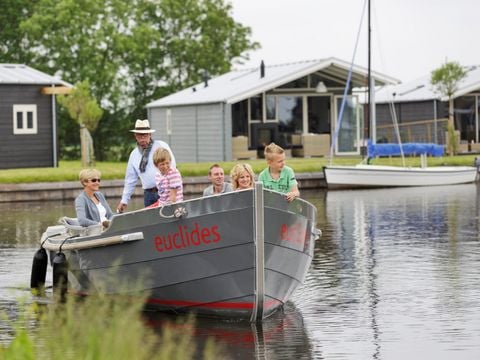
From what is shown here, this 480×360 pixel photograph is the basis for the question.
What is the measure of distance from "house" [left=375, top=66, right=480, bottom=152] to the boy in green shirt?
3672cm

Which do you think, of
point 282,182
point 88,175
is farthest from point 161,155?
point 88,175

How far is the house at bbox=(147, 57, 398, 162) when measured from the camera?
4509cm

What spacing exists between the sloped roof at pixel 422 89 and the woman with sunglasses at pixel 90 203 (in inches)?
1338

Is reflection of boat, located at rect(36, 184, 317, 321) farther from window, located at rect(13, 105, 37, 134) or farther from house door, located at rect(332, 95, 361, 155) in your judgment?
house door, located at rect(332, 95, 361, 155)

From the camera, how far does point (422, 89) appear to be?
181 feet

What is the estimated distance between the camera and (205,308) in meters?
12.9

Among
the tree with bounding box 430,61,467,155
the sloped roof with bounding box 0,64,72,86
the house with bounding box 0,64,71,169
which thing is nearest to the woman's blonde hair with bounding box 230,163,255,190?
the house with bounding box 0,64,71,169

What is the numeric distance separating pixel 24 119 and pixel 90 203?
2893cm

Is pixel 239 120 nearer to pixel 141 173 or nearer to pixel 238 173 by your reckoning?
pixel 141 173

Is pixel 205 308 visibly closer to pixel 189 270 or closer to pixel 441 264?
pixel 189 270

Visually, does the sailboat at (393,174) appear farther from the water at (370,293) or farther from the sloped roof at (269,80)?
the water at (370,293)

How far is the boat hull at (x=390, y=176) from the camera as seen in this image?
3684 cm

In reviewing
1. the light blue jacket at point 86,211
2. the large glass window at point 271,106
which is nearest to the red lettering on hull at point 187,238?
the light blue jacket at point 86,211

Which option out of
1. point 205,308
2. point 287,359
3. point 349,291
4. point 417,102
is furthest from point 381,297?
point 417,102
